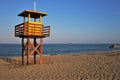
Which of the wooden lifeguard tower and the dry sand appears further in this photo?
the wooden lifeguard tower

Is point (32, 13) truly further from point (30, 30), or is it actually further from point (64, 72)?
point (64, 72)

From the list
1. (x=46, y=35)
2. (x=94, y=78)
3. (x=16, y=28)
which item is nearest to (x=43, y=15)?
(x=46, y=35)

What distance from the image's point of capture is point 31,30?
14.4m

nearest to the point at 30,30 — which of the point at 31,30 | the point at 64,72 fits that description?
the point at 31,30

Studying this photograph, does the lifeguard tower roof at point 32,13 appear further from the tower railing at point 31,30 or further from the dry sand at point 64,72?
the dry sand at point 64,72

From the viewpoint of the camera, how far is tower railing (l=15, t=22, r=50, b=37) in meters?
14.0

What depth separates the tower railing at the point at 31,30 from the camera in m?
14.0

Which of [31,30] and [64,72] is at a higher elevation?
[31,30]

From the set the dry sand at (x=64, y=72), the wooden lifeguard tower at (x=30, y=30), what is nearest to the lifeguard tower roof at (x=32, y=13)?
the wooden lifeguard tower at (x=30, y=30)

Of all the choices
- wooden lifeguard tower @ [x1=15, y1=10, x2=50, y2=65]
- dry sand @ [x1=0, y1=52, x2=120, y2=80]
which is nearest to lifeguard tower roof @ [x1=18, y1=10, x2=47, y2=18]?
wooden lifeguard tower @ [x1=15, y1=10, x2=50, y2=65]

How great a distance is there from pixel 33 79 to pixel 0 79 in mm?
2158

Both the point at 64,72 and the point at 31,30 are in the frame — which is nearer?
the point at 64,72

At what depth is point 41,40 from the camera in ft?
51.8

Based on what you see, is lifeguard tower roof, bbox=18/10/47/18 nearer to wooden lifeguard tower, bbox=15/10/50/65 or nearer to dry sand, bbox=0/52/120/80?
wooden lifeguard tower, bbox=15/10/50/65
